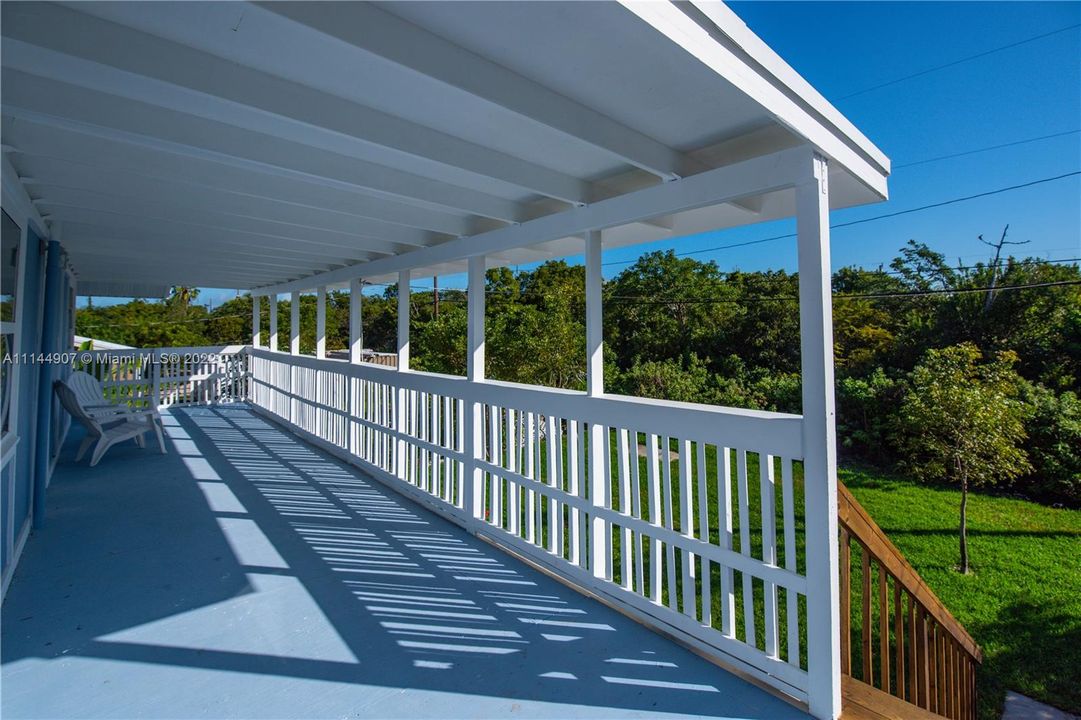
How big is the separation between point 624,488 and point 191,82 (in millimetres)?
2444

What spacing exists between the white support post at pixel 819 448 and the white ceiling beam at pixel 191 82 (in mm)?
1424

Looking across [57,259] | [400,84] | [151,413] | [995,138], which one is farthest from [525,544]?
[995,138]

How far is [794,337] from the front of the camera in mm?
13789

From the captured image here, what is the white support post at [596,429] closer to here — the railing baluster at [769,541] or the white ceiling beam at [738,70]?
the railing baluster at [769,541]

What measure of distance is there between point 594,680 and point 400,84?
2379mm

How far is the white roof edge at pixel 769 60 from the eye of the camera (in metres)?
1.38

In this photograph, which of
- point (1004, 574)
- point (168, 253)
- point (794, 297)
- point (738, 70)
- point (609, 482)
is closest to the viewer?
point (738, 70)

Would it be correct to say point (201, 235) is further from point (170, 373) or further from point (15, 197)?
point (170, 373)

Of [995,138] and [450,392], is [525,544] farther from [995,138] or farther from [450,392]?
[995,138]

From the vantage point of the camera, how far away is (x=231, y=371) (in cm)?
1032

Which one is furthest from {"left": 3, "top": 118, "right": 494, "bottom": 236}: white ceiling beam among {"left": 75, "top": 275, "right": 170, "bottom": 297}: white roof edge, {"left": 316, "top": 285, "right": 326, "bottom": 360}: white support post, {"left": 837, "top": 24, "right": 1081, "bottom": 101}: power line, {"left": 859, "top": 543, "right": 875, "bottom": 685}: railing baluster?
{"left": 837, "top": 24, "right": 1081, "bottom": 101}: power line

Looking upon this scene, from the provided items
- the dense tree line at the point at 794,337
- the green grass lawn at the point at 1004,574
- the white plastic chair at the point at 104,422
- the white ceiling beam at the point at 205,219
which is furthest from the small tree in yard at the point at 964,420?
the white plastic chair at the point at 104,422

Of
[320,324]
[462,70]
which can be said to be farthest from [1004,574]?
[320,324]

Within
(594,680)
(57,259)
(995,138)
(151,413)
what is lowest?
(594,680)
